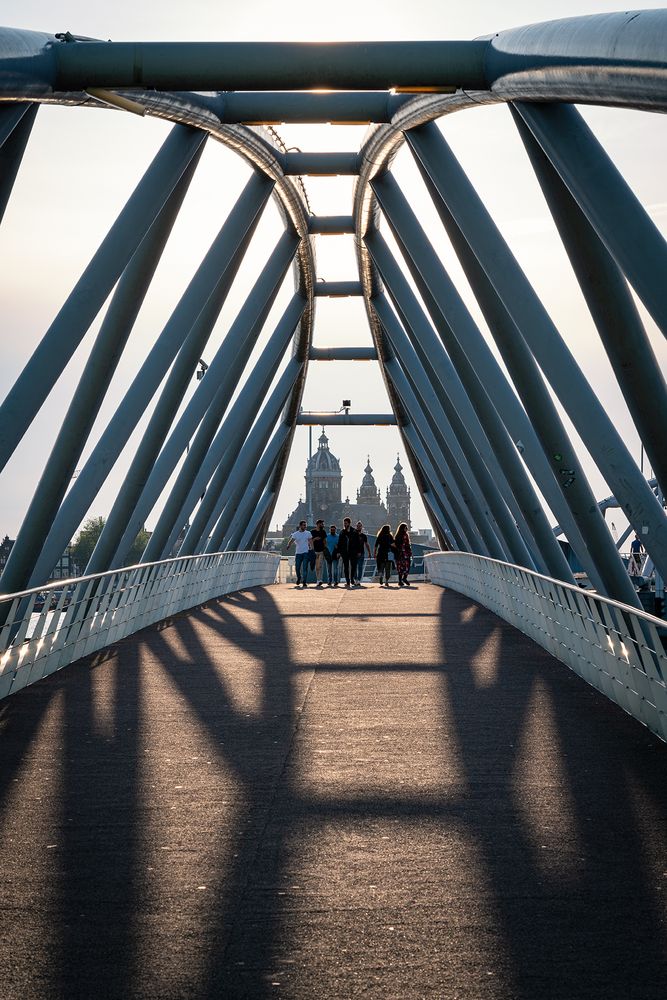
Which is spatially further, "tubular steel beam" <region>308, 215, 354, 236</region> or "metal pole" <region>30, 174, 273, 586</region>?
"tubular steel beam" <region>308, 215, 354, 236</region>

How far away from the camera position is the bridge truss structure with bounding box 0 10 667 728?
9922 mm

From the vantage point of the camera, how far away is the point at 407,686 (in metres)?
12.1

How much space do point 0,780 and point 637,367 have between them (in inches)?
257

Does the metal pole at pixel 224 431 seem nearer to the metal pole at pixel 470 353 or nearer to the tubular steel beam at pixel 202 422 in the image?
the tubular steel beam at pixel 202 422

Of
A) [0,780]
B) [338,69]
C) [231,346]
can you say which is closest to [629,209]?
[338,69]

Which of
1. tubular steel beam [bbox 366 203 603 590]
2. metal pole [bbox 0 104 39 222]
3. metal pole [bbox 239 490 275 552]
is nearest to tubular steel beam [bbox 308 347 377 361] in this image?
metal pole [bbox 239 490 275 552]

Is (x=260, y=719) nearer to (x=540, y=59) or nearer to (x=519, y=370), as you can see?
(x=540, y=59)

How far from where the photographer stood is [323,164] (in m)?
26.0

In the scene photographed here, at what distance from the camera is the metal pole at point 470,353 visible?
17.4 m

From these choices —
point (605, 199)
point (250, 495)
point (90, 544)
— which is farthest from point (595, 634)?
point (90, 544)

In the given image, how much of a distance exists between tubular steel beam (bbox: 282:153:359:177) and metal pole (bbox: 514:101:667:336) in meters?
15.0

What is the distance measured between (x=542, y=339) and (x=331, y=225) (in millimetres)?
18535

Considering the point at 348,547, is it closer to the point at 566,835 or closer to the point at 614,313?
the point at 614,313

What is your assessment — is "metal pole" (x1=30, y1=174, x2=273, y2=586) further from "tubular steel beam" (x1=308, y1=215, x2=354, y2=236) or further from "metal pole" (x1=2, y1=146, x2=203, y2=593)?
"tubular steel beam" (x1=308, y1=215, x2=354, y2=236)
